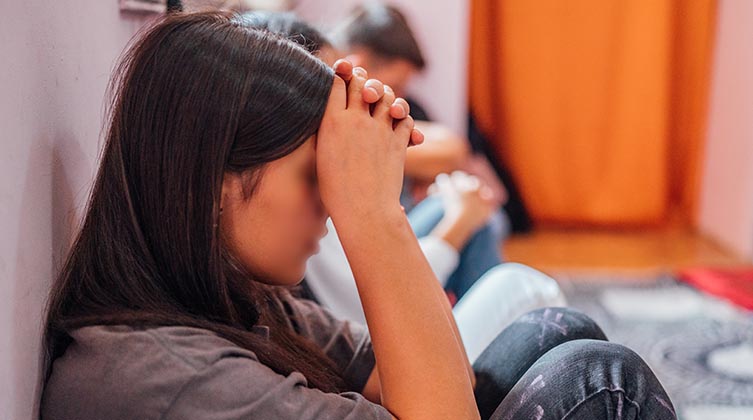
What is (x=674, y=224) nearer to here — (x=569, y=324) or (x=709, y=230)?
(x=709, y=230)

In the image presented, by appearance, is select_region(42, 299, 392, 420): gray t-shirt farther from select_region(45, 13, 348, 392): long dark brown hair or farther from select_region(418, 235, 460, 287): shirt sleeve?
select_region(418, 235, 460, 287): shirt sleeve

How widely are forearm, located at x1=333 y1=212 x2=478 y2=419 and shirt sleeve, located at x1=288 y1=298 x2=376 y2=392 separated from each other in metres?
0.22

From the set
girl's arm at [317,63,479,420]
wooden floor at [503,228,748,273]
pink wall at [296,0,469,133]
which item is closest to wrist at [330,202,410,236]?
girl's arm at [317,63,479,420]

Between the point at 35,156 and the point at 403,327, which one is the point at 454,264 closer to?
the point at 403,327

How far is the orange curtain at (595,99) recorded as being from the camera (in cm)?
319

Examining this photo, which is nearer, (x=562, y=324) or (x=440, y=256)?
(x=562, y=324)

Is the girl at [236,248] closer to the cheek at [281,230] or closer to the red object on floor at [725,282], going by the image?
the cheek at [281,230]

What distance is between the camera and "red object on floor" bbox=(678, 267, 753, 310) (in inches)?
97.3

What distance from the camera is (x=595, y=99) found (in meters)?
3.25

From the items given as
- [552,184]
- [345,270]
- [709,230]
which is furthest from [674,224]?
[345,270]

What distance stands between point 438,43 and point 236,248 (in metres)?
2.40

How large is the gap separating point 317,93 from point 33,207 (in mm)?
246

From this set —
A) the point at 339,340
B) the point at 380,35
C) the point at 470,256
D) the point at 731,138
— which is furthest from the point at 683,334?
the point at 339,340

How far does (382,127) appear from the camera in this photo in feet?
2.52
